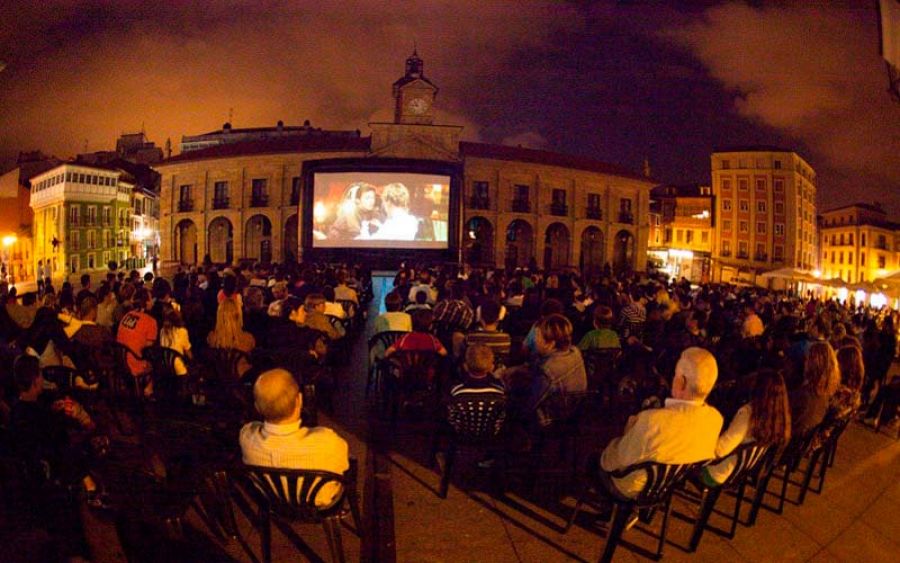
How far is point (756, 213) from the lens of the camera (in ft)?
209

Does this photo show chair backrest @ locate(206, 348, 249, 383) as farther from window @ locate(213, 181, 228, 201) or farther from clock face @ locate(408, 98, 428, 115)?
clock face @ locate(408, 98, 428, 115)

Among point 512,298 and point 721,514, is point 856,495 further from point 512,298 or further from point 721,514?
point 512,298

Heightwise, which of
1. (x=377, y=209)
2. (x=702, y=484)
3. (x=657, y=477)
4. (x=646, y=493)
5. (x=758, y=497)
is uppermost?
(x=377, y=209)

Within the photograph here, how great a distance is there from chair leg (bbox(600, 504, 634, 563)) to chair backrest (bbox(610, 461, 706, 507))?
0.29 feet

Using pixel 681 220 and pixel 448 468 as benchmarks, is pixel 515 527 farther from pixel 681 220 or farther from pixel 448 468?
pixel 681 220

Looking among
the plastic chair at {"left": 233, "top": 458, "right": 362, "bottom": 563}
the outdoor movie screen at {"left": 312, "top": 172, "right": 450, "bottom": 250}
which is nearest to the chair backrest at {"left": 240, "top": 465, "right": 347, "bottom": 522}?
the plastic chair at {"left": 233, "top": 458, "right": 362, "bottom": 563}

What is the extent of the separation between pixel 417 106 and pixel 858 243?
60283 millimetres

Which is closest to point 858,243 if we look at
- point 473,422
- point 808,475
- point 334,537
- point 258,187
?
point 258,187

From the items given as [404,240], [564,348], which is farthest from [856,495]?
[404,240]

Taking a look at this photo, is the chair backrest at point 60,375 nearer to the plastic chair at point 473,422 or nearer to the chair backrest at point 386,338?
the chair backrest at point 386,338

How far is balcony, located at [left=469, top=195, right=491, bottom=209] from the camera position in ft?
141

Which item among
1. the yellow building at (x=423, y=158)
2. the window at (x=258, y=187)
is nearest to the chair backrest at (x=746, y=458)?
the yellow building at (x=423, y=158)

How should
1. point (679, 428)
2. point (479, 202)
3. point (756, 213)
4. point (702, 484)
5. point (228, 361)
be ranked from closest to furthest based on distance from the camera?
1. point (679, 428)
2. point (702, 484)
3. point (228, 361)
4. point (479, 202)
5. point (756, 213)

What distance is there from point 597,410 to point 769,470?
269 centimetres
